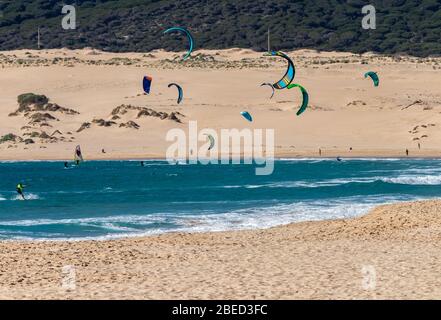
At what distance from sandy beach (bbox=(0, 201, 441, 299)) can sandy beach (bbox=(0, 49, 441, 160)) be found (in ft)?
89.3

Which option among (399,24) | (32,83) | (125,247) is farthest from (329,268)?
(399,24)

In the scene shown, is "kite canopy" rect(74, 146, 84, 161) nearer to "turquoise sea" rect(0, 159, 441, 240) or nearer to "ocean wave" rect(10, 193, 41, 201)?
"turquoise sea" rect(0, 159, 441, 240)

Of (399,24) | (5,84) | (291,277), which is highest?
(399,24)

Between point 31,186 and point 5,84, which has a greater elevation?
point 5,84

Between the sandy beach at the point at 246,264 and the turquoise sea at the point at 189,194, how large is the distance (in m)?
3.53

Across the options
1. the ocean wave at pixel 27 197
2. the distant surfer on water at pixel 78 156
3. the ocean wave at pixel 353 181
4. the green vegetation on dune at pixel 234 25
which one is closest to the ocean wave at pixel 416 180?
the ocean wave at pixel 353 181

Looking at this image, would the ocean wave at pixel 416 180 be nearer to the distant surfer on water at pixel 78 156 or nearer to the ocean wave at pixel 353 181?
the ocean wave at pixel 353 181

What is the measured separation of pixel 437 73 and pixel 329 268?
185 feet

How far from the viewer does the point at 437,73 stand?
226 ft

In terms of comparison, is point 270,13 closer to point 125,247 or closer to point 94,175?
point 94,175

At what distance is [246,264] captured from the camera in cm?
1538

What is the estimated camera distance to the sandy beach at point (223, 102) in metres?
48.8

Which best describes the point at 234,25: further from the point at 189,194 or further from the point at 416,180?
the point at 189,194

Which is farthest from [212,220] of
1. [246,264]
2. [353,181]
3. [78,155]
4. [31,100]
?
[31,100]
